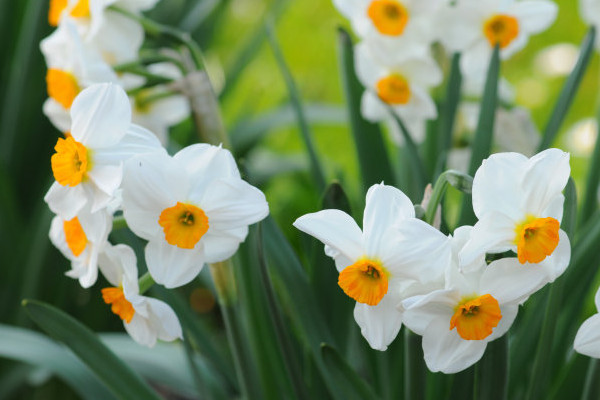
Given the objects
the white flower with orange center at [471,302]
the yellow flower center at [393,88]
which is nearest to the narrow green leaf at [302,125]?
the yellow flower center at [393,88]

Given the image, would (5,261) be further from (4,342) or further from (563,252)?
(563,252)

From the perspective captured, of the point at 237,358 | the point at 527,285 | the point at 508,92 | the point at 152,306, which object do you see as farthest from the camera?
the point at 508,92

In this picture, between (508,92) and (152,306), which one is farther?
(508,92)

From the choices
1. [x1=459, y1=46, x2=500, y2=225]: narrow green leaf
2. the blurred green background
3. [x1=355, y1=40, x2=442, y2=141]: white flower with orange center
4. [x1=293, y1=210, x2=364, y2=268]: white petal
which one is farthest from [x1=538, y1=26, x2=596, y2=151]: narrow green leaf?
[x1=293, y1=210, x2=364, y2=268]: white petal

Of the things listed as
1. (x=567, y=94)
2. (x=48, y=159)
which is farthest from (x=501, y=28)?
(x=48, y=159)

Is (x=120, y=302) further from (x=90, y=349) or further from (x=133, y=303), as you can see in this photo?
(x=90, y=349)

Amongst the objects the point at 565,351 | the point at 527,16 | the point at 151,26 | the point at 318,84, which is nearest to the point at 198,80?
the point at 151,26

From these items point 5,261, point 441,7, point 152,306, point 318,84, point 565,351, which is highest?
point 318,84
